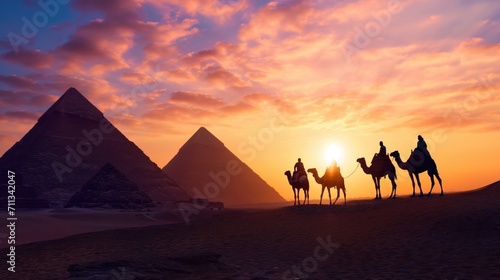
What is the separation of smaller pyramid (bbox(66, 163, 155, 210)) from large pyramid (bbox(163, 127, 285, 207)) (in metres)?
60.4

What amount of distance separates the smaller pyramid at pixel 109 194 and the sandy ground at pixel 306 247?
113 ft

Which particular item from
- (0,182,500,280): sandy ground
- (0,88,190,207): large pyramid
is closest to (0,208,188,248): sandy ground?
(0,182,500,280): sandy ground

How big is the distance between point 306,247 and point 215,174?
122 metres

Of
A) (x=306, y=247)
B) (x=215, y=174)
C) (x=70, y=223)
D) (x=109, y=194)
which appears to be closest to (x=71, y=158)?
(x=109, y=194)

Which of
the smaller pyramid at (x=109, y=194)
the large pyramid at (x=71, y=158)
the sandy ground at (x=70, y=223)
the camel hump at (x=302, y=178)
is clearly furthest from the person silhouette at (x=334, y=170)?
the large pyramid at (x=71, y=158)

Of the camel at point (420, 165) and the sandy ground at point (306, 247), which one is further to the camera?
the camel at point (420, 165)

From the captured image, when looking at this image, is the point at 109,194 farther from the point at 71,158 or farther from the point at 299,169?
the point at 299,169

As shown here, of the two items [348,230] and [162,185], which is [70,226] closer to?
[348,230]

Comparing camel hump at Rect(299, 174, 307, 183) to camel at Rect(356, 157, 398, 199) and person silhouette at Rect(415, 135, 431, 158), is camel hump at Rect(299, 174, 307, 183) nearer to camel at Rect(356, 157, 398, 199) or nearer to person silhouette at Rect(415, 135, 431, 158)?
camel at Rect(356, 157, 398, 199)

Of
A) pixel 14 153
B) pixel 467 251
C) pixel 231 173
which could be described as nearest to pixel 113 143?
pixel 14 153

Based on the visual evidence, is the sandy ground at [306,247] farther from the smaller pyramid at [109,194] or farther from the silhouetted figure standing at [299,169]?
the smaller pyramid at [109,194]

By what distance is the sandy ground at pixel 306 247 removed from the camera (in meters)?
10.8

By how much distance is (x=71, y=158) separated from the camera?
7669 cm

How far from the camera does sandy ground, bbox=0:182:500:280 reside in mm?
10781
